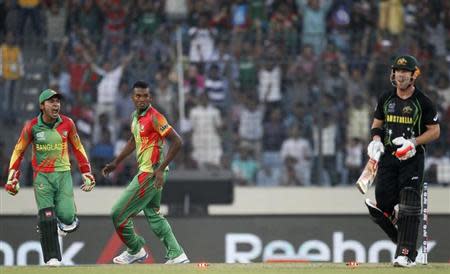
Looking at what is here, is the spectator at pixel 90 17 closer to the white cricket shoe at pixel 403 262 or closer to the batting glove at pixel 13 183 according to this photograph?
the batting glove at pixel 13 183

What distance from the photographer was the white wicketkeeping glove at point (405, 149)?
38.2 ft

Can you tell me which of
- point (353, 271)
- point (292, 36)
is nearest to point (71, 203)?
point (353, 271)

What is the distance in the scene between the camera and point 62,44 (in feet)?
65.6

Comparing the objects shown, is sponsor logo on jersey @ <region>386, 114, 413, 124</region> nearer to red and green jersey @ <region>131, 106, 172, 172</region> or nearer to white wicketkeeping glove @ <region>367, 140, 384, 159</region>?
white wicketkeeping glove @ <region>367, 140, 384, 159</region>

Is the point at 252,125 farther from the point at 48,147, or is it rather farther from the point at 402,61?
the point at 402,61

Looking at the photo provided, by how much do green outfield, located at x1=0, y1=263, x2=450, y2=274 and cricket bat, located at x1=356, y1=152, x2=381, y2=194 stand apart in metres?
0.75

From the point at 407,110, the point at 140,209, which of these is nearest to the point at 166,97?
the point at 140,209

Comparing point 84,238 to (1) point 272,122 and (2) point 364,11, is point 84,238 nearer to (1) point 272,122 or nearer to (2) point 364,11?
(1) point 272,122

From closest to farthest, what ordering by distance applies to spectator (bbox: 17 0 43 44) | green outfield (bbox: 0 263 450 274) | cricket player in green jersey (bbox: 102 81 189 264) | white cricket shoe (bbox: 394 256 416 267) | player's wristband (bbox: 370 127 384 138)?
green outfield (bbox: 0 263 450 274)
white cricket shoe (bbox: 394 256 416 267)
player's wristband (bbox: 370 127 384 138)
cricket player in green jersey (bbox: 102 81 189 264)
spectator (bbox: 17 0 43 44)

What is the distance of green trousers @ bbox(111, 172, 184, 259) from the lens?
13.2 m

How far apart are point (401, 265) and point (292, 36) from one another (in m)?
9.05

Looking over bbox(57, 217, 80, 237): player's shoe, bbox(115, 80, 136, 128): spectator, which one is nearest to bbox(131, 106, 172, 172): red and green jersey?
bbox(57, 217, 80, 237): player's shoe

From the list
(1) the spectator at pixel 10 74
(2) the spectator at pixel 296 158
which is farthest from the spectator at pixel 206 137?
(1) the spectator at pixel 10 74

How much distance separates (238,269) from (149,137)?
218 cm
